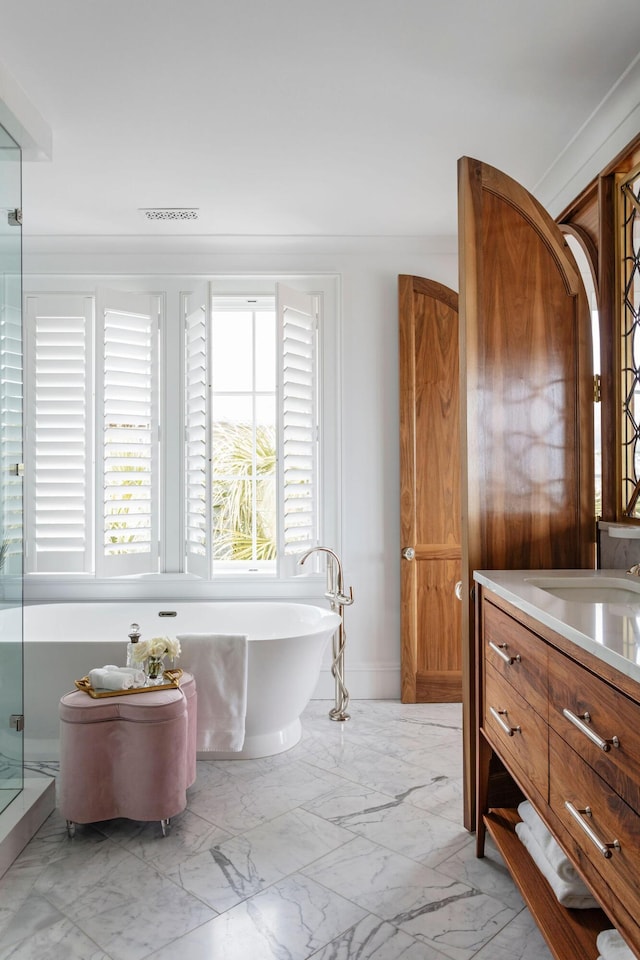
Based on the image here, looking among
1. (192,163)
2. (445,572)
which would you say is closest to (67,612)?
(445,572)

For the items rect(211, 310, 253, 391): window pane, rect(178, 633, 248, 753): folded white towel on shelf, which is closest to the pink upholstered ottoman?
rect(178, 633, 248, 753): folded white towel on shelf

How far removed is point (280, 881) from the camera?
2.08 meters

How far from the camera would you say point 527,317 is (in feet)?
7.74

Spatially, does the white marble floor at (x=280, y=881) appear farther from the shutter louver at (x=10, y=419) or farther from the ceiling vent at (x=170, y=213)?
the ceiling vent at (x=170, y=213)

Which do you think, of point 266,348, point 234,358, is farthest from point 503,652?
point 234,358

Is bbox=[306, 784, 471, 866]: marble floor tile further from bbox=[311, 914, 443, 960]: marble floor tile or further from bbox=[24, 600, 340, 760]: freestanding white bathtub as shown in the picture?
bbox=[24, 600, 340, 760]: freestanding white bathtub

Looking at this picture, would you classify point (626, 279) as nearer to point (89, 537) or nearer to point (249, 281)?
point (249, 281)

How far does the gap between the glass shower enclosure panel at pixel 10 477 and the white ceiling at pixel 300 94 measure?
16.1 inches

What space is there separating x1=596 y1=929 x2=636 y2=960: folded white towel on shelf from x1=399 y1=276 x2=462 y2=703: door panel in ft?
7.72

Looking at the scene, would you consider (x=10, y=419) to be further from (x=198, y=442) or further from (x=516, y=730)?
(x=516, y=730)

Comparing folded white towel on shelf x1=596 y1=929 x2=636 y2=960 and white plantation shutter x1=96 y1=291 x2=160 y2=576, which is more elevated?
white plantation shutter x1=96 y1=291 x2=160 y2=576

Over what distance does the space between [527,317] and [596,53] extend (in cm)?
85

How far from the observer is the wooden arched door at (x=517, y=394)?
2.32m

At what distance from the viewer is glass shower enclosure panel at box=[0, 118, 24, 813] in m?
Result: 2.39
